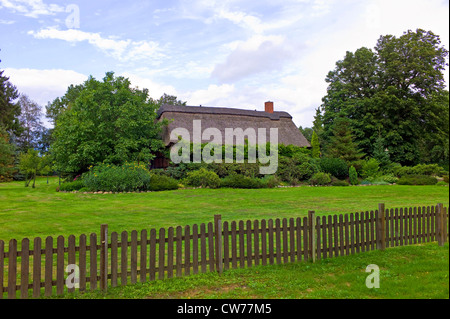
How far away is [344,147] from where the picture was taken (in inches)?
1235

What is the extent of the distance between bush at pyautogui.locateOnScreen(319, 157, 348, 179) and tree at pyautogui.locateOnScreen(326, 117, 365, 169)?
1.78 metres

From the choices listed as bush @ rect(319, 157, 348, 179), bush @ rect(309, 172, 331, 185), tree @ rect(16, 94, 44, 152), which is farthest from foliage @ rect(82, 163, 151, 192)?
tree @ rect(16, 94, 44, 152)

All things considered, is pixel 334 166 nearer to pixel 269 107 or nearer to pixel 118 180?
pixel 269 107

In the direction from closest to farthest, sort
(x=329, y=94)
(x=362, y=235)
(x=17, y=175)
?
1. (x=362, y=235)
2. (x=329, y=94)
3. (x=17, y=175)

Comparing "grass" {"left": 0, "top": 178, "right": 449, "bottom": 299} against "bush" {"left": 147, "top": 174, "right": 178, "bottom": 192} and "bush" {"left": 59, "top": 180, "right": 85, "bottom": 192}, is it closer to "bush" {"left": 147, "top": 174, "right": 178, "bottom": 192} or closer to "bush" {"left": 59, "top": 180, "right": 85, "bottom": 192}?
"bush" {"left": 147, "top": 174, "right": 178, "bottom": 192}

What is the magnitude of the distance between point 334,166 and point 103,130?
60.4ft

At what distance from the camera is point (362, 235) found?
7727 mm

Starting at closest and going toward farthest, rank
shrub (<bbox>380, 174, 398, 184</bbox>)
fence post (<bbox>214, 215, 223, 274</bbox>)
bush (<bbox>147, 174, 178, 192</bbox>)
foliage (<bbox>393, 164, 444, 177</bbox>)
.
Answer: fence post (<bbox>214, 215, 223, 274</bbox>) < bush (<bbox>147, 174, 178, 192</bbox>) < foliage (<bbox>393, 164, 444, 177</bbox>) < shrub (<bbox>380, 174, 398, 184</bbox>)

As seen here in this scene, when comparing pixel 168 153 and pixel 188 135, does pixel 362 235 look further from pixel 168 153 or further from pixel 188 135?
pixel 188 135

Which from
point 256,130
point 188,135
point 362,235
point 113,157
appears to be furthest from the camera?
point 256,130

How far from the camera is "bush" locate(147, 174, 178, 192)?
2191cm

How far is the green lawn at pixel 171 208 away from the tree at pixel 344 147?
10011 millimetres
